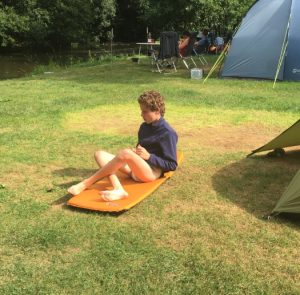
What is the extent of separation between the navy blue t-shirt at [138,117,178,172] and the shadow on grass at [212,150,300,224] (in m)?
0.53

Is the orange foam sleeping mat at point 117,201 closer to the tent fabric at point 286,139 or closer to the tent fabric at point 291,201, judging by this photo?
the tent fabric at point 291,201

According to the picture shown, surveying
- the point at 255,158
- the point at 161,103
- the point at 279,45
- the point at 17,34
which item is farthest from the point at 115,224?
the point at 17,34

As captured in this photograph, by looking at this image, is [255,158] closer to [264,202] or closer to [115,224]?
[264,202]

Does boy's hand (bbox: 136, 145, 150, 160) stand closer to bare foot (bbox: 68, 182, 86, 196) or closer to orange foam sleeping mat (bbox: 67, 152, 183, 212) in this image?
orange foam sleeping mat (bbox: 67, 152, 183, 212)

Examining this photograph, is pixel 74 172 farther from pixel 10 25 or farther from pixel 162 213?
pixel 10 25

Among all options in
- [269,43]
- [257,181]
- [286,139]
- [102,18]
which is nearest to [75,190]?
[257,181]

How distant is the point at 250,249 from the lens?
342cm

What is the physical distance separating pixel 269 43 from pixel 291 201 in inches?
311

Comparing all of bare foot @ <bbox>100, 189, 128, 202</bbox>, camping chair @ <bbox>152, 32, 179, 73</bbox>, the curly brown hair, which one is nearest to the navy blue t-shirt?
the curly brown hair

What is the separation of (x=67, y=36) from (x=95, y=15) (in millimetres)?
3287

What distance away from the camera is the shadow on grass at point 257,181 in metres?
4.24

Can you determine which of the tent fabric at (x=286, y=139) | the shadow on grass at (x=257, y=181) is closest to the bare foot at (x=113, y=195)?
the shadow on grass at (x=257, y=181)

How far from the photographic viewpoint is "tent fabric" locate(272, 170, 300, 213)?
376cm

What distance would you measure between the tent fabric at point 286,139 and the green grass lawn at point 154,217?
0.50 ft
